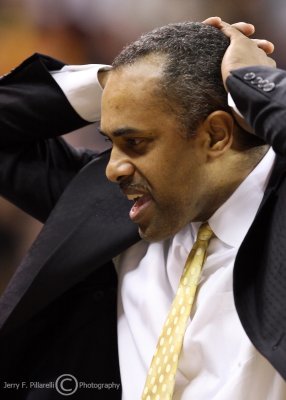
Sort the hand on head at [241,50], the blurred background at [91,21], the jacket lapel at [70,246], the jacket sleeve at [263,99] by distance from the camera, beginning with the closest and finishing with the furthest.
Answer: the jacket sleeve at [263,99] → the hand on head at [241,50] → the jacket lapel at [70,246] → the blurred background at [91,21]

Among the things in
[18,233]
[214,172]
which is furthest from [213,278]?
[18,233]

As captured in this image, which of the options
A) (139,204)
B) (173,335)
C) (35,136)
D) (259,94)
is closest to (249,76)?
(259,94)

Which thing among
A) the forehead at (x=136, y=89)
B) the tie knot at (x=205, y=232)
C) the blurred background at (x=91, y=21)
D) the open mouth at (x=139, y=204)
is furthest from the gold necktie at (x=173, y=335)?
the blurred background at (x=91, y=21)

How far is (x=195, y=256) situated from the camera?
1.14 metres

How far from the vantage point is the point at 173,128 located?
3.52 feet

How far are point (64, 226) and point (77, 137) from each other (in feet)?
2.78

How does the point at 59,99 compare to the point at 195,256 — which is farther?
the point at 59,99

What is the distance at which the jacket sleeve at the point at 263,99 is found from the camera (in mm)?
928

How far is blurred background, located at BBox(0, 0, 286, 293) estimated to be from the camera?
2135mm

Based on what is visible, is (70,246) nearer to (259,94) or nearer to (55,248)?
(55,248)

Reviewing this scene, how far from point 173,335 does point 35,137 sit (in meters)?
0.46

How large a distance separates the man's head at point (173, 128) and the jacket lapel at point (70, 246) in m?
0.13

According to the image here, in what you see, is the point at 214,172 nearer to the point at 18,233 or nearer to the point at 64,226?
the point at 64,226

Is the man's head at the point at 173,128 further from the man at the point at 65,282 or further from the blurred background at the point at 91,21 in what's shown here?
the blurred background at the point at 91,21
